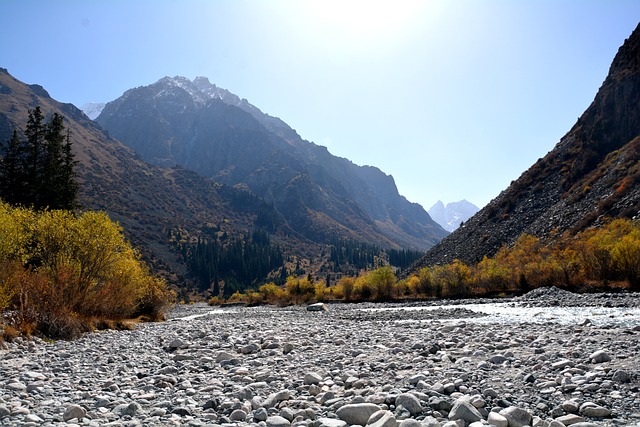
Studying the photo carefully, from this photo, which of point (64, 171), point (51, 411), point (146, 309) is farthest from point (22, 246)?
point (64, 171)

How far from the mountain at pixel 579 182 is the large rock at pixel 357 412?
61.0m

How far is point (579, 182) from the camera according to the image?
7162 centimetres

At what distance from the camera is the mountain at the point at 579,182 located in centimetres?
6053

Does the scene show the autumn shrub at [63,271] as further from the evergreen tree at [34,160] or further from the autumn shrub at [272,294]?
the autumn shrub at [272,294]

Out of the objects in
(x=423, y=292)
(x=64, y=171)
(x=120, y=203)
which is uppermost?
(x=120, y=203)

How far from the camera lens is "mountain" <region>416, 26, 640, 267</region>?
199ft

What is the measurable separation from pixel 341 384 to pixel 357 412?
7.60 ft

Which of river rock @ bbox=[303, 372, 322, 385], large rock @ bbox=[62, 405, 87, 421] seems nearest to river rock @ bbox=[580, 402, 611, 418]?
river rock @ bbox=[303, 372, 322, 385]

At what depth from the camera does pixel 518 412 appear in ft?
18.0

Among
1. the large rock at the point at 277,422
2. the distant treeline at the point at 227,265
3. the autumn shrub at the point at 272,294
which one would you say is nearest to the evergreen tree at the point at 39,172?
the autumn shrub at the point at 272,294

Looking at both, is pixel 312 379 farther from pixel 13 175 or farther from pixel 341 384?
pixel 13 175

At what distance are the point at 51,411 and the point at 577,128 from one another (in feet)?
359

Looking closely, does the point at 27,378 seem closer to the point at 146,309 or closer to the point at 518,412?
the point at 518,412

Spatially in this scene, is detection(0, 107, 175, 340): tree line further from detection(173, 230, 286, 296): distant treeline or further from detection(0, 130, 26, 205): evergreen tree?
detection(173, 230, 286, 296): distant treeline
